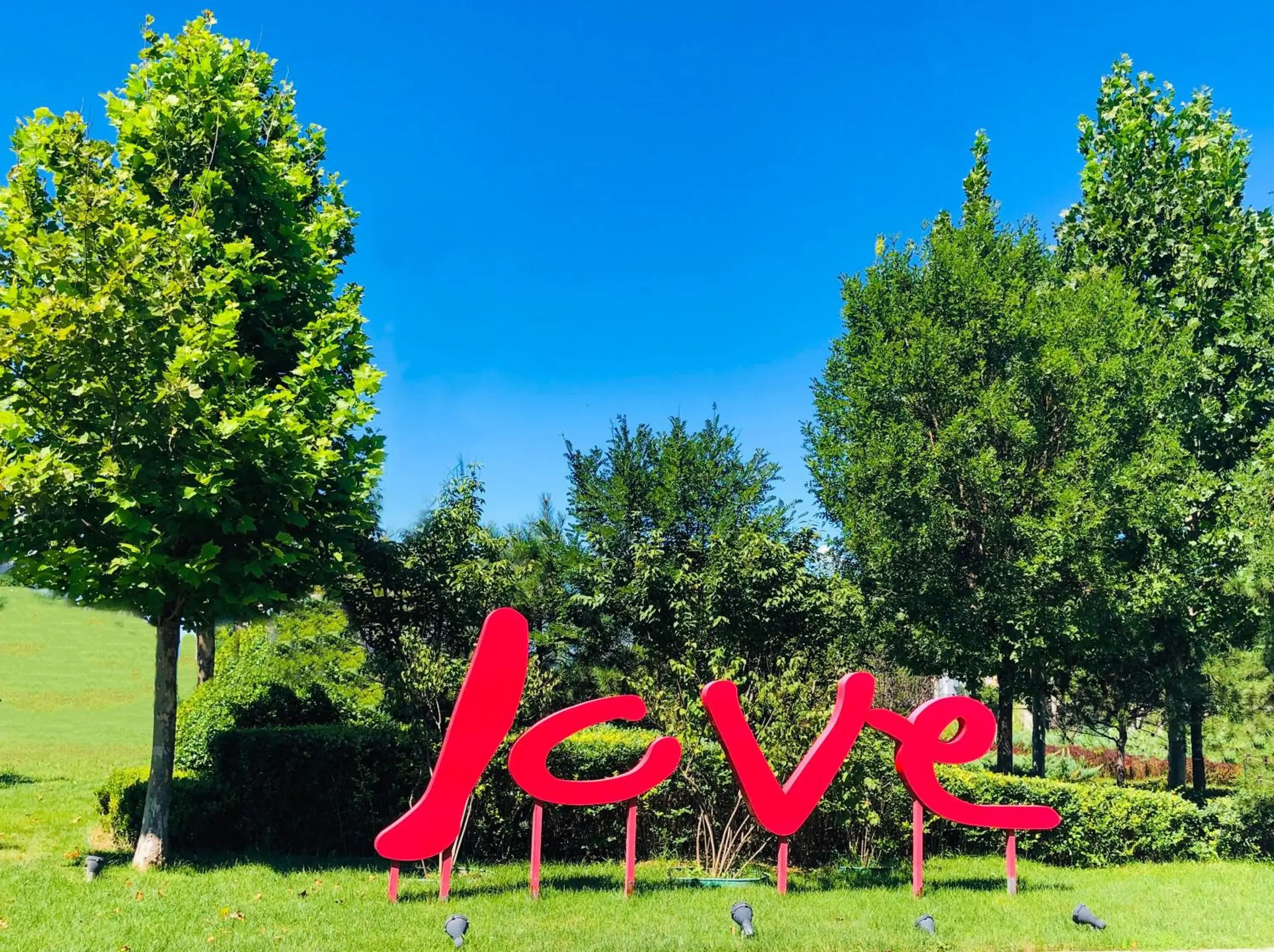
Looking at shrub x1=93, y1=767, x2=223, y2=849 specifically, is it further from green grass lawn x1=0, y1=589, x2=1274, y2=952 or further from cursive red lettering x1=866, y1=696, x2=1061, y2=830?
cursive red lettering x1=866, y1=696, x2=1061, y2=830

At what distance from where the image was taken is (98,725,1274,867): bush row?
13.5 meters

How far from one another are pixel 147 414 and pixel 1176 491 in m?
19.4

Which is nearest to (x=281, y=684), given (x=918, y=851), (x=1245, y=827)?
(x=918, y=851)

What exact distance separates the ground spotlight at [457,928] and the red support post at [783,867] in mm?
4696

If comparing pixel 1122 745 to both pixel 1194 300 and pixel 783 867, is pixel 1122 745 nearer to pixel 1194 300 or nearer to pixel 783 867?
pixel 1194 300

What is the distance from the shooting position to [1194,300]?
855 inches

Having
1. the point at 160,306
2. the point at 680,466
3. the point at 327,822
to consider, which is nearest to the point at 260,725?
the point at 327,822

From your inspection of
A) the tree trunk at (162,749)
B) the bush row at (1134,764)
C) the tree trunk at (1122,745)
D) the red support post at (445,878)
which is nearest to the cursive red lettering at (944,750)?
the red support post at (445,878)

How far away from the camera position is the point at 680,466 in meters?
22.9

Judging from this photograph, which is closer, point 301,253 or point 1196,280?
point 301,253

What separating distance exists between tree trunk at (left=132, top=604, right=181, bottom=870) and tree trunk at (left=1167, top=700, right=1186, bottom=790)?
21394 mm

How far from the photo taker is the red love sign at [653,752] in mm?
10453

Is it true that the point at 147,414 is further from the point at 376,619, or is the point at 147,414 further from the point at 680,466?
the point at 680,466

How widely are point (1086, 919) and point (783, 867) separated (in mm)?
3639
